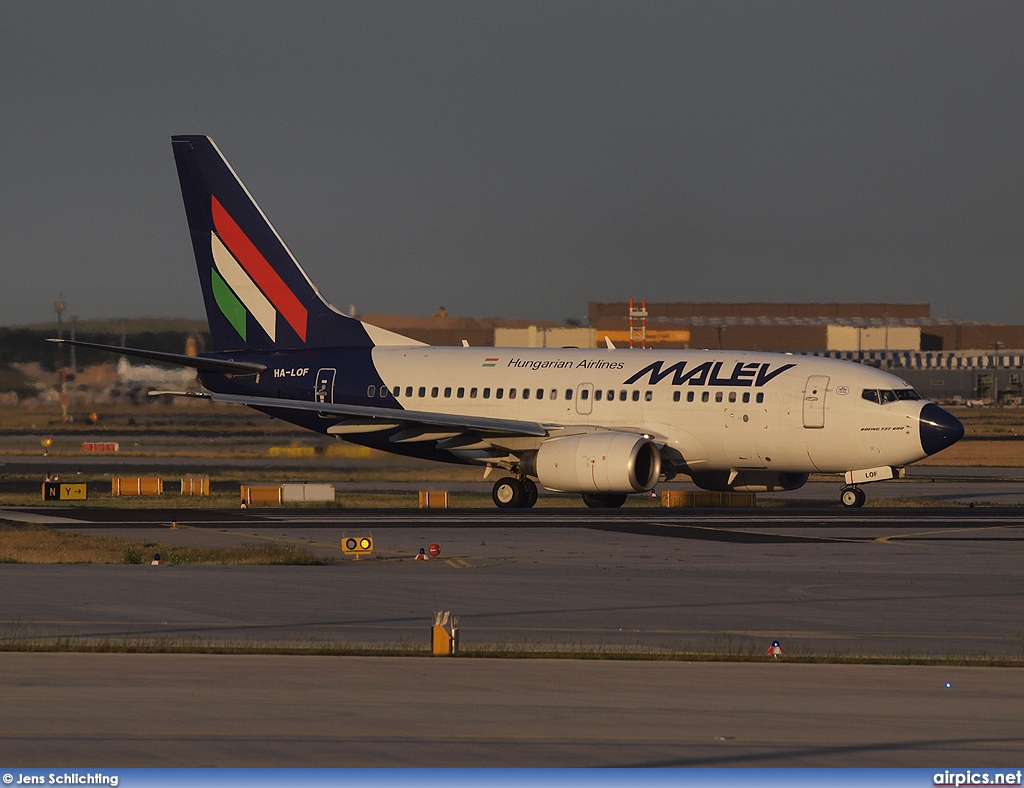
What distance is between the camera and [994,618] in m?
22.2

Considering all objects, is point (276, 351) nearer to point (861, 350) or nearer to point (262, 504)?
point (262, 504)

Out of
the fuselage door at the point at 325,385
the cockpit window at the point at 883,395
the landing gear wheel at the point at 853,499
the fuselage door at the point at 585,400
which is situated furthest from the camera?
the fuselage door at the point at 325,385

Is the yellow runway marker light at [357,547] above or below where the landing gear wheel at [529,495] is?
below

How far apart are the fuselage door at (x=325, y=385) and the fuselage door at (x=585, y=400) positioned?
843 cm

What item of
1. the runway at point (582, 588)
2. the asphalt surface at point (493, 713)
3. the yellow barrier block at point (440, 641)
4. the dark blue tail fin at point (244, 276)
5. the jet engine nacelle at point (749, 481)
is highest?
the dark blue tail fin at point (244, 276)

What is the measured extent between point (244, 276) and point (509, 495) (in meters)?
13.2

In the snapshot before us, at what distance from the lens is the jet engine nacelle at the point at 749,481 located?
1822 inches

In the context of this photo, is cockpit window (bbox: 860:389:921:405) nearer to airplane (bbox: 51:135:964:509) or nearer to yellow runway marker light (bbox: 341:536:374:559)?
airplane (bbox: 51:135:964:509)

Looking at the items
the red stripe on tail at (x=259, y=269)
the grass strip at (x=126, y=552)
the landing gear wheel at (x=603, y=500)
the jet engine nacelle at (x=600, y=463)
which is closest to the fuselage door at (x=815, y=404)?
the jet engine nacelle at (x=600, y=463)

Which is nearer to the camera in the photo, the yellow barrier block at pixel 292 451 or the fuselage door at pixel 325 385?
the fuselage door at pixel 325 385

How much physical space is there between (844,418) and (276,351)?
64.0 ft

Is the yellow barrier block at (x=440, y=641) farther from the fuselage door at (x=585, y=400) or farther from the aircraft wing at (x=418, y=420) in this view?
the fuselage door at (x=585, y=400)

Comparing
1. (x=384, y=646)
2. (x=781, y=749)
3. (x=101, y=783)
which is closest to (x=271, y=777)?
(x=101, y=783)

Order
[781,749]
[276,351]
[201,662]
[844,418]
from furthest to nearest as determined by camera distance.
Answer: [276,351], [844,418], [201,662], [781,749]
